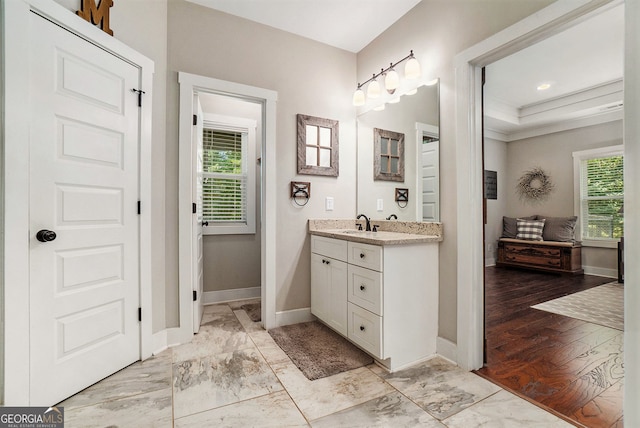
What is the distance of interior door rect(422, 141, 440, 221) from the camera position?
220 cm

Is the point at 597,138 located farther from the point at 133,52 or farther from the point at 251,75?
the point at 133,52

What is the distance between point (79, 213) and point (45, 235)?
213mm

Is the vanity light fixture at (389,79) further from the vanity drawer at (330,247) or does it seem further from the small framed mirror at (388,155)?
the vanity drawer at (330,247)

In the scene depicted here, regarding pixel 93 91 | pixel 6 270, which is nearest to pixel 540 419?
pixel 6 270

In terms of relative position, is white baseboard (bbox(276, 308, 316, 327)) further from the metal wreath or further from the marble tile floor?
the metal wreath

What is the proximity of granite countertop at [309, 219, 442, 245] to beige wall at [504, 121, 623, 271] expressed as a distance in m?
4.39

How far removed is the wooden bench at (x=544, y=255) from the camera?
476cm

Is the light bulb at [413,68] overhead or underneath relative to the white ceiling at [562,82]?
underneath

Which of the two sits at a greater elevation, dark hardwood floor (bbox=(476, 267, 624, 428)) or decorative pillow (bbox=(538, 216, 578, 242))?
decorative pillow (bbox=(538, 216, 578, 242))

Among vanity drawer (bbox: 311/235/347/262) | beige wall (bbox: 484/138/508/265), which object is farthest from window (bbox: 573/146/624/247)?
vanity drawer (bbox: 311/235/347/262)

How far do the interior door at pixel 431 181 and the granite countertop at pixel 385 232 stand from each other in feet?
0.31

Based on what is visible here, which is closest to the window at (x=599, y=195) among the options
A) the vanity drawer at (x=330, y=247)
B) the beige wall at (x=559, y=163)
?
the beige wall at (x=559, y=163)

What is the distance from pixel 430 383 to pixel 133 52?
9.31 feet

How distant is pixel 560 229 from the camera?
16.4ft
